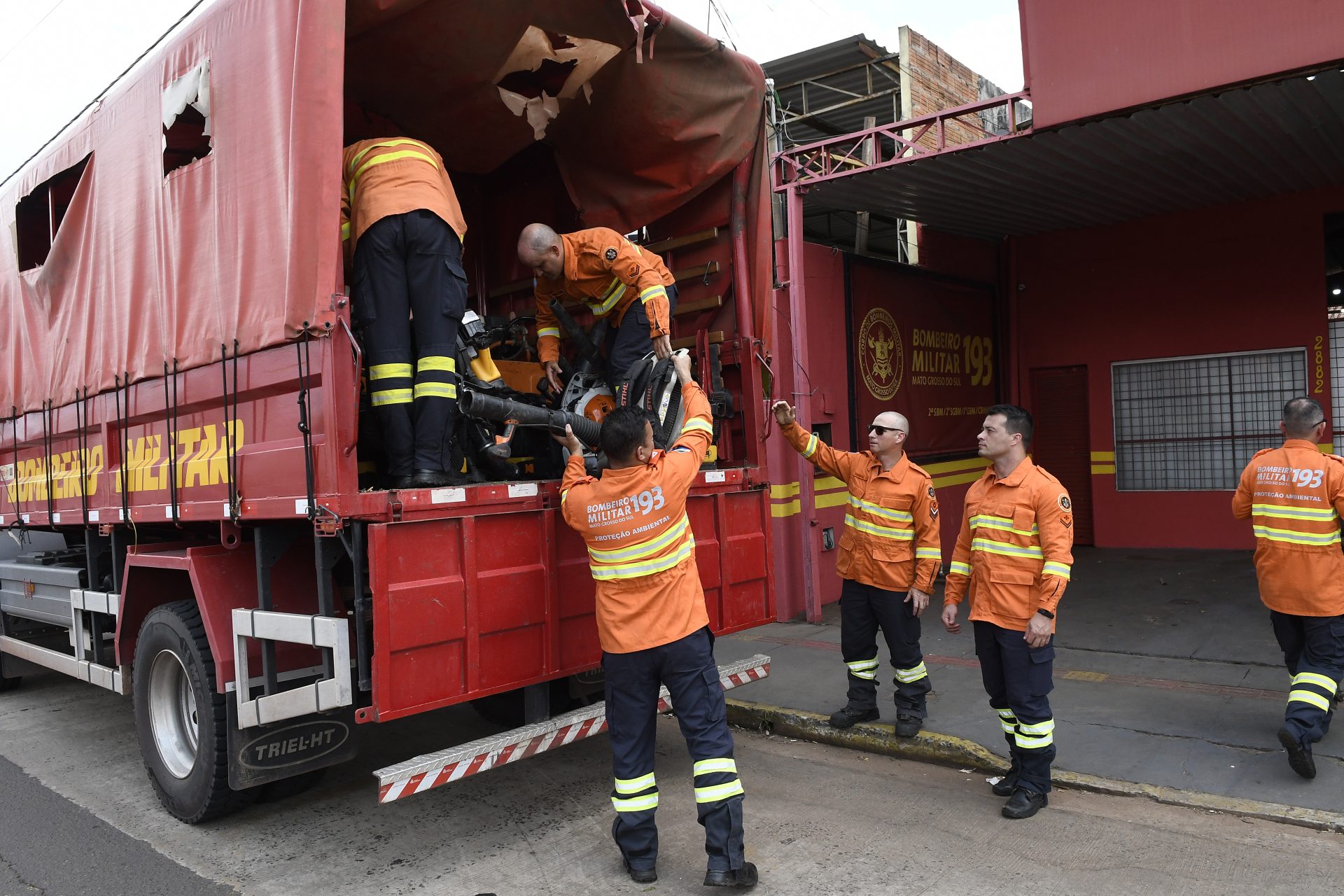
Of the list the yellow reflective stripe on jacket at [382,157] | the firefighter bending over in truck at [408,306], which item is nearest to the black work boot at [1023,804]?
the firefighter bending over in truck at [408,306]

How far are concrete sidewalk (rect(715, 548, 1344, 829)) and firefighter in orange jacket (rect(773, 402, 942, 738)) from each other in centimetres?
25

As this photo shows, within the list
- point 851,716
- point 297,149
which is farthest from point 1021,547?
point 297,149

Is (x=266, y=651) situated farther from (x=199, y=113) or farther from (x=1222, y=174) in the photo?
(x=1222, y=174)

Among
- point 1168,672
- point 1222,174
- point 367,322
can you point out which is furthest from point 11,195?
point 1222,174

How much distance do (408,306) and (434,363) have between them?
0.28 meters

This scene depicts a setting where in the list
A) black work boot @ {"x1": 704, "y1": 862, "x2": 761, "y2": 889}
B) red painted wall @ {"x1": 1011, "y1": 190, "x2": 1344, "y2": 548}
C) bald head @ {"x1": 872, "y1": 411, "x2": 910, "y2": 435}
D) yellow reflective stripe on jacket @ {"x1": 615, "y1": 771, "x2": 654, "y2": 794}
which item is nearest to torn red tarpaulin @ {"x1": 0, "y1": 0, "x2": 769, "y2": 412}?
bald head @ {"x1": 872, "y1": 411, "x2": 910, "y2": 435}

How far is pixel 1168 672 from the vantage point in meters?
5.92

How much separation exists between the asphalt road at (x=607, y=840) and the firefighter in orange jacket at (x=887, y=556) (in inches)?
16.1

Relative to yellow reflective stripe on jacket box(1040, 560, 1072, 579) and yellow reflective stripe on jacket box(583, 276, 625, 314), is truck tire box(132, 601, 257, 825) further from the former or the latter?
yellow reflective stripe on jacket box(1040, 560, 1072, 579)

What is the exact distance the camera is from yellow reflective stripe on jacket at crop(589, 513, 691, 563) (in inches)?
137

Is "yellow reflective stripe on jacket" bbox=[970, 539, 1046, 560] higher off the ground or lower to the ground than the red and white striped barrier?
higher

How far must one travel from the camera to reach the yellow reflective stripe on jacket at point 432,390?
376 centimetres

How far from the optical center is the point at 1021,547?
4.05 metres

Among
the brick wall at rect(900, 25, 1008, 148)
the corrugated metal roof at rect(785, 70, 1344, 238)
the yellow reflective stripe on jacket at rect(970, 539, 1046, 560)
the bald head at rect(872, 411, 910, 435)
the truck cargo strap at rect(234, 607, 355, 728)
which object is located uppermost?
the brick wall at rect(900, 25, 1008, 148)
